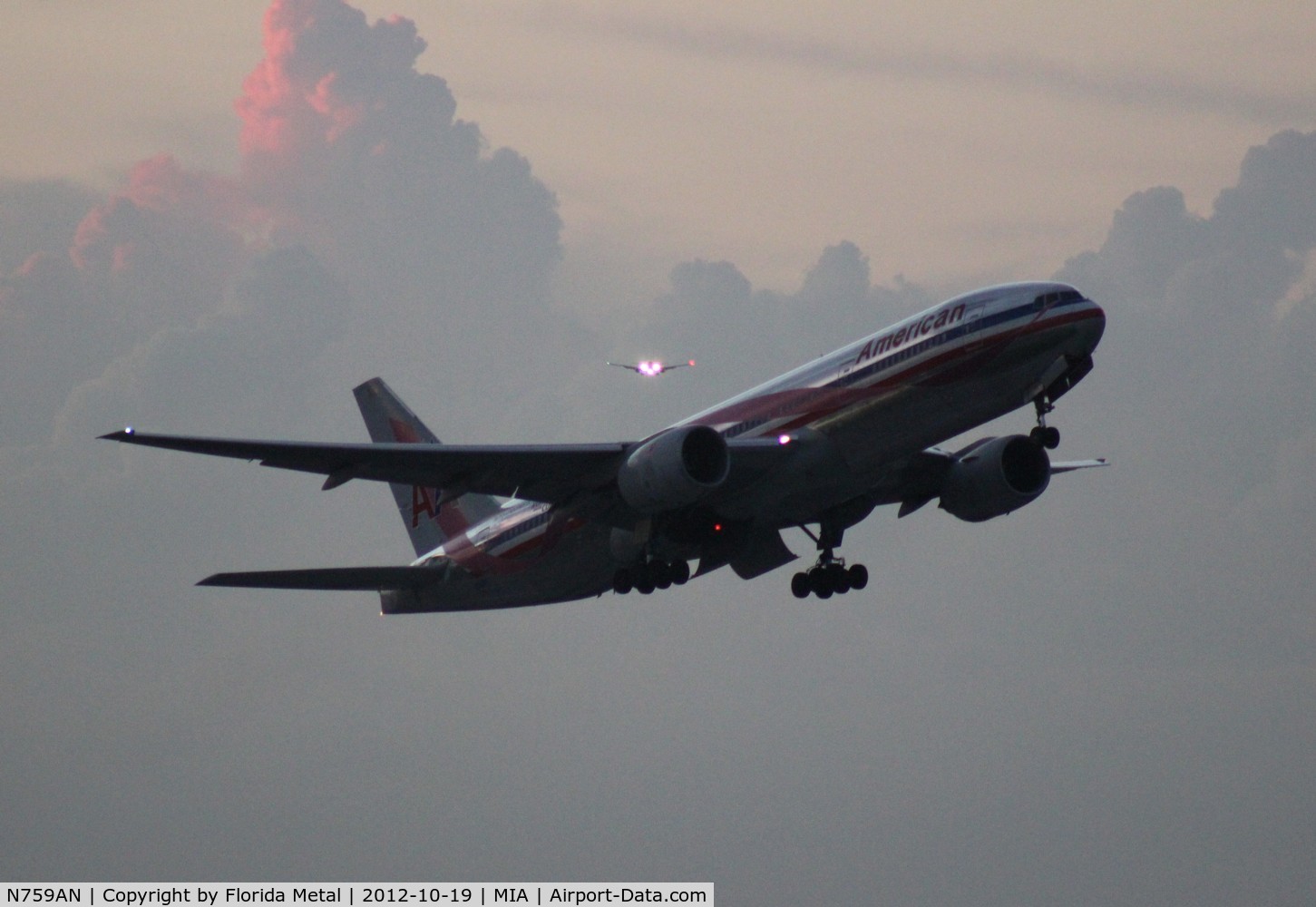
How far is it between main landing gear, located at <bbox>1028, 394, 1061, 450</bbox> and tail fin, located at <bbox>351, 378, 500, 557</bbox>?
1808 cm

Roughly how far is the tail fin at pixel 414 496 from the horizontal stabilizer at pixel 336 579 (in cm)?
251

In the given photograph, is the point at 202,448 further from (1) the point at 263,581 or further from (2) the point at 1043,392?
(2) the point at 1043,392

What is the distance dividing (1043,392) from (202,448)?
18.3 meters

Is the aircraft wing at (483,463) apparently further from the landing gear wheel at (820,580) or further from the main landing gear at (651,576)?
the landing gear wheel at (820,580)

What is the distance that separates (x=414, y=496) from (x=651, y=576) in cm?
1332

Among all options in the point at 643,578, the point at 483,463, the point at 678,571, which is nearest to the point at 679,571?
the point at 678,571

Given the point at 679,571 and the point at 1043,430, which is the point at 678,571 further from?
the point at 1043,430

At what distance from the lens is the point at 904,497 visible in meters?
48.1

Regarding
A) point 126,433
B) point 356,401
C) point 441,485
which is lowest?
point 126,433

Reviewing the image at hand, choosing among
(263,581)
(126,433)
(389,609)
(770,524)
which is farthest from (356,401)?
(126,433)

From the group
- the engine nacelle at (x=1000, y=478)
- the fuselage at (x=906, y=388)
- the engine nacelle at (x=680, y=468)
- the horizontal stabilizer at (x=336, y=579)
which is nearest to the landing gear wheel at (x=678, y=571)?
the fuselage at (x=906, y=388)

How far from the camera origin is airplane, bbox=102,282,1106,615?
3984 cm

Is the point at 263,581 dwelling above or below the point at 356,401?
below

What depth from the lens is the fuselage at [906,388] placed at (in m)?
39.6
